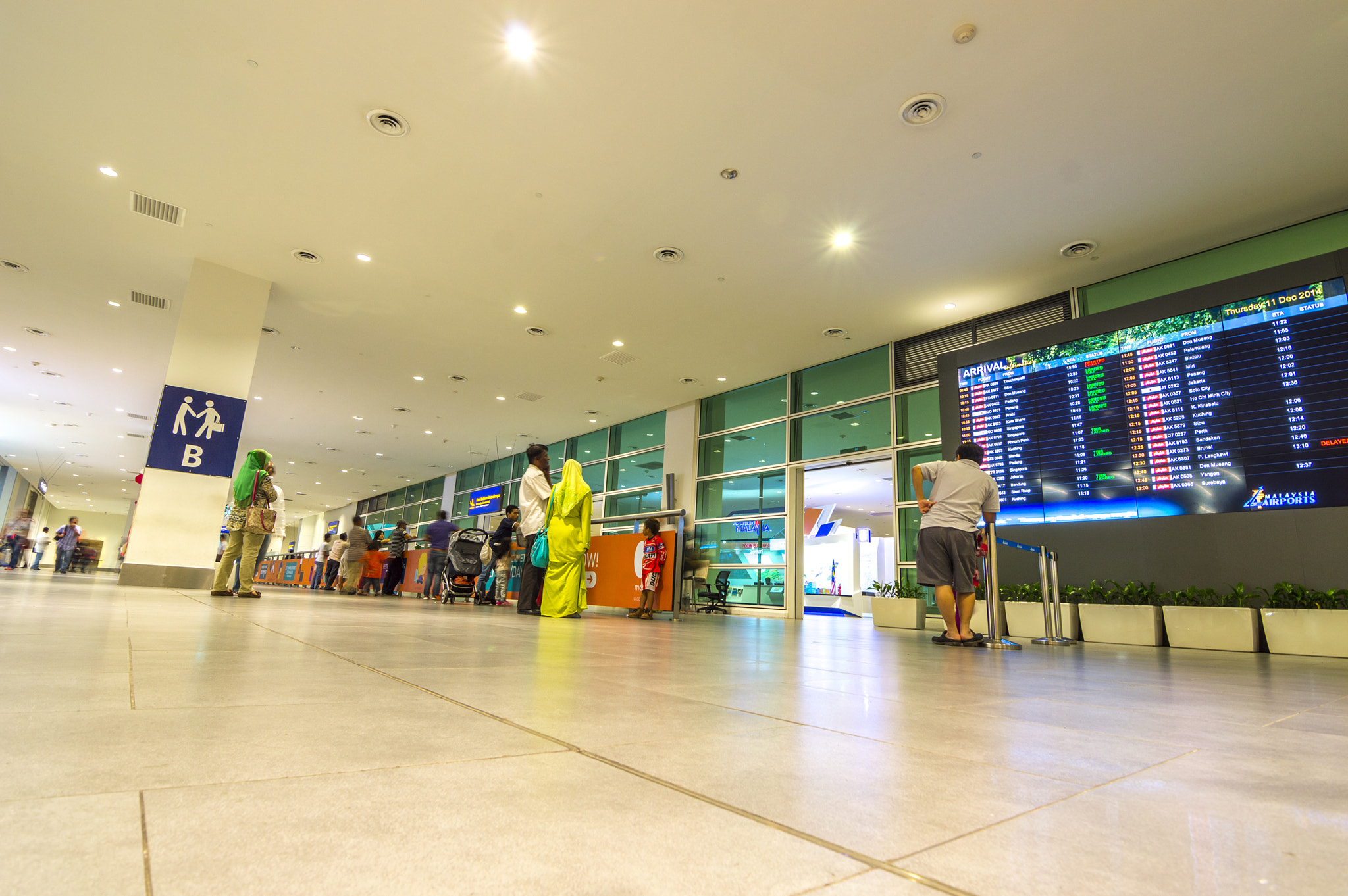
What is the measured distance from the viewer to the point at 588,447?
16.6 metres

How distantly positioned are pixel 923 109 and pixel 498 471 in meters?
16.4

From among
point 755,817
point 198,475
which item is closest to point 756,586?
point 198,475

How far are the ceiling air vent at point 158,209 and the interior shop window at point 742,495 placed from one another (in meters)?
9.01

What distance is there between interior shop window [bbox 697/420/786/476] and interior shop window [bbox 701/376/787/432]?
0.67 feet

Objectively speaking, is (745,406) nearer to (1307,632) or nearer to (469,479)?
(1307,632)

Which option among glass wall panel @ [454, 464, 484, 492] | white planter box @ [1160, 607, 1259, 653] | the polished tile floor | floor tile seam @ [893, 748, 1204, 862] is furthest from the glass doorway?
floor tile seam @ [893, 748, 1204, 862]

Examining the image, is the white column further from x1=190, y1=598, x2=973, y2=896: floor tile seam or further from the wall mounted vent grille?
the wall mounted vent grille

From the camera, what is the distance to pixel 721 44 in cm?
464

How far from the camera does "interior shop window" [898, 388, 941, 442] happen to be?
30.5ft

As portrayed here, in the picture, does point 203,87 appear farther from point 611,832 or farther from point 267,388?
point 267,388

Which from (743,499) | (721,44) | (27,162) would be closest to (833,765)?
(721,44)

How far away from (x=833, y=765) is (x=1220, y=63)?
6151 millimetres

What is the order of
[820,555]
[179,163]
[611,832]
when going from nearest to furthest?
[611,832], [179,163], [820,555]

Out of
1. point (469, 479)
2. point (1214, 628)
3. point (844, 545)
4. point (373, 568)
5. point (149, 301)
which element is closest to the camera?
point (1214, 628)
